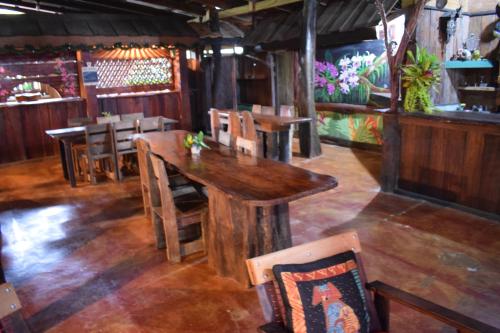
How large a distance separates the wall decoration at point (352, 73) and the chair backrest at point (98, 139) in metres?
4.37

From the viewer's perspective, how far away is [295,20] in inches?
341

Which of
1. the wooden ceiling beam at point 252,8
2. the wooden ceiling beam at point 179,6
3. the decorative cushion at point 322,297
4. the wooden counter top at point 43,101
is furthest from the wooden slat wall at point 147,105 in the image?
the decorative cushion at point 322,297

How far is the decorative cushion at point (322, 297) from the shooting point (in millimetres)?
1822

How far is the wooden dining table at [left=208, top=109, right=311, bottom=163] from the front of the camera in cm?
632

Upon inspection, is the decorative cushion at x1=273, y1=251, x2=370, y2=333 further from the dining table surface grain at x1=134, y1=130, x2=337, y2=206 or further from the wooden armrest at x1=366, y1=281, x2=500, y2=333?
the dining table surface grain at x1=134, y1=130, x2=337, y2=206

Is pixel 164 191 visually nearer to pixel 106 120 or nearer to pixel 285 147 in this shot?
pixel 285 147

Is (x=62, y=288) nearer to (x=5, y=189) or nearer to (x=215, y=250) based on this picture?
(x=215, y=250)

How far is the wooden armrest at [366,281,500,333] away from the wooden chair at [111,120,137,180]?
512cm

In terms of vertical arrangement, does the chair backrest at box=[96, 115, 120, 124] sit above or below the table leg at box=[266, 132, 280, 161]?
above

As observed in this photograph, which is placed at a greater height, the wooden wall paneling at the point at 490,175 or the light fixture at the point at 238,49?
the light fixture at the point at 238,49

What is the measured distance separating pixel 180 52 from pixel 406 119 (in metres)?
6.26

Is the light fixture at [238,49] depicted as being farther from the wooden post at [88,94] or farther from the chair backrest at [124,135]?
the chair backrest at [124,135]

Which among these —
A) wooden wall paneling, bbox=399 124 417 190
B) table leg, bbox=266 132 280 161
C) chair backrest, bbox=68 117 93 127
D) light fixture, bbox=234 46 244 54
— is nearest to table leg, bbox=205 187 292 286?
wooden wall paneling, bbox=399 124 417 190

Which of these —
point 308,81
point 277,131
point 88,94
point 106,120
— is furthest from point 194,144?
point 88,94
